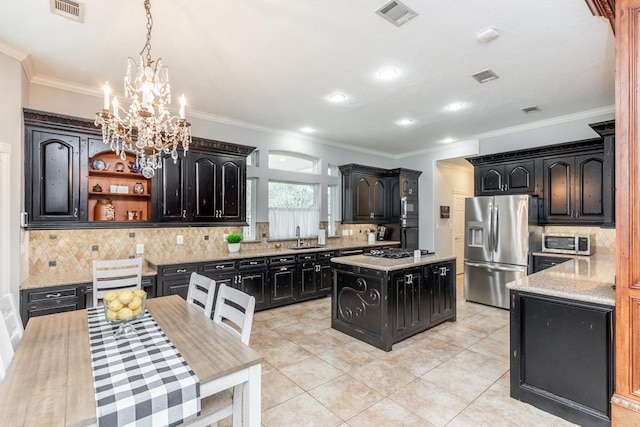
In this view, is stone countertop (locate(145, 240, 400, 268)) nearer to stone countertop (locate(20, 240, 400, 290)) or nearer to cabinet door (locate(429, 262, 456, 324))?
stone countertop (locate(20, 240, 400, 290))

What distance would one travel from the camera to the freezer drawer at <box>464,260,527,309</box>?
15.8 ft

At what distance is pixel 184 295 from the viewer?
394cm

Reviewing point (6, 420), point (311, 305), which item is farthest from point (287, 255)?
point (6, 420)

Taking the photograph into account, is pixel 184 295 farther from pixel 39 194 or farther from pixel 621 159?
pixel 621 159

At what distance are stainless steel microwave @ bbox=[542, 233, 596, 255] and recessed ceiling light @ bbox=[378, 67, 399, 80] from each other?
3441 millimetres

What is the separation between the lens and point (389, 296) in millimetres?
3400

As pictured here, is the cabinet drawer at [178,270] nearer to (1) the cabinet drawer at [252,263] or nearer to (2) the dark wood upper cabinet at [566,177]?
(1) the cabinet drawer at [252,263]

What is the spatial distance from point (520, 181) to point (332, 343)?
399 centimetres

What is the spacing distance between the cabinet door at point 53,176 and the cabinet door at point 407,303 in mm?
3654

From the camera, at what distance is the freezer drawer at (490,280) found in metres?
4.81

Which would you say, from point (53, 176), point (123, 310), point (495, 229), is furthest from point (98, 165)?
point (495, 229)

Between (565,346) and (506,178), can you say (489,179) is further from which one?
(565,346)

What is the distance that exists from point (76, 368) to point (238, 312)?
2.61 ft

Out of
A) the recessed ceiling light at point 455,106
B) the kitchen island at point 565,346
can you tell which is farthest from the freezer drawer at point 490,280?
the recessed ceiling light at point 455,106
